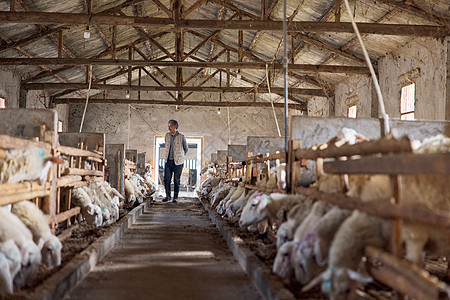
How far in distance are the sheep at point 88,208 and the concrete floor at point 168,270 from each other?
1.41 feet

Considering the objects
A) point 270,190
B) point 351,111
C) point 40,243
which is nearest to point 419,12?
point 270,190

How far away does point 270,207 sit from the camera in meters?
4.52

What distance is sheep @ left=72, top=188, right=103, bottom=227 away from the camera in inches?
239

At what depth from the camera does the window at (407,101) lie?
1095 centimetres

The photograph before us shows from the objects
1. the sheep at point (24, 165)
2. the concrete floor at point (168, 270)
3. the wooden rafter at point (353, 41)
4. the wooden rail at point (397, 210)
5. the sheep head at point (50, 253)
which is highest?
the wooden rafter at point (353, 41)

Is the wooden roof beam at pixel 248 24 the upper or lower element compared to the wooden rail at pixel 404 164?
upper

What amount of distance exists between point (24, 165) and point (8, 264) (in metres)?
1.16

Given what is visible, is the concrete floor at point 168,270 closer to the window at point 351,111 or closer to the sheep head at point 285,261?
the sheep head at point 285,261

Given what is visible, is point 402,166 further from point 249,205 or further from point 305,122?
point 305,122

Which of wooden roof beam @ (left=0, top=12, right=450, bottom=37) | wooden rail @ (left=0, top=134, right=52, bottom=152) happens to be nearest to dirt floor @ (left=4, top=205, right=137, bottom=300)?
wooden rail @ (left=0, top=134, right=52, bottom=152)

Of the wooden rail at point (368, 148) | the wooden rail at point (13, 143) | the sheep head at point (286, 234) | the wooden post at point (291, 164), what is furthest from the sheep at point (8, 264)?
the wooden post at point (291, 164)

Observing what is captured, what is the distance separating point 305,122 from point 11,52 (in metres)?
10.3

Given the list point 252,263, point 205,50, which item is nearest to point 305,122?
point 252,263

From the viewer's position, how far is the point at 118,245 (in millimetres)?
5715
